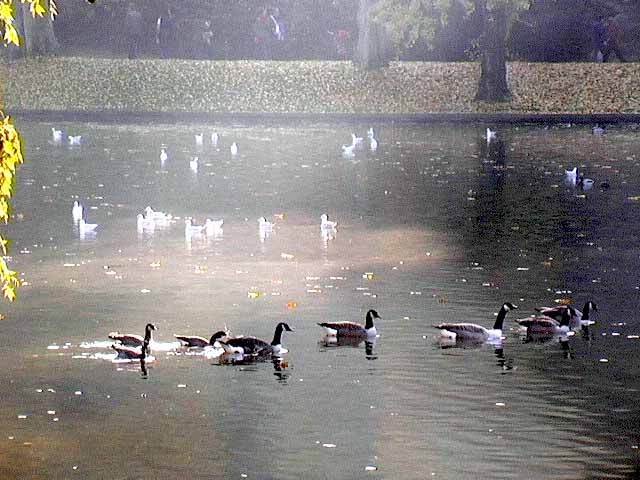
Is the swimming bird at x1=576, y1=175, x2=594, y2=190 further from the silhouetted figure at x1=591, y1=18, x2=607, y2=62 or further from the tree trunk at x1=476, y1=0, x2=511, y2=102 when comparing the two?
the silhouetted figure at x1=591, y1=18, x2=607, y2=62

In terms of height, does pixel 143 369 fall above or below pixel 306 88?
below

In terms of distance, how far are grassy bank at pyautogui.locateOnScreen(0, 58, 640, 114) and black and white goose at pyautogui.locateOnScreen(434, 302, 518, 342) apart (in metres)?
29.7

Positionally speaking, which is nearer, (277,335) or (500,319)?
(277,335)

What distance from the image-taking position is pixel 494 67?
45.8m

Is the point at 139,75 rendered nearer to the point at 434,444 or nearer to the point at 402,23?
the point at 402,23

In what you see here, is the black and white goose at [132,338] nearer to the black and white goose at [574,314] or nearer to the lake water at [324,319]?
the lake water at [324,319]

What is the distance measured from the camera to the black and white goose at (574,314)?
631 inches

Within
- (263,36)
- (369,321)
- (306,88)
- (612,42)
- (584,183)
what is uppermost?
(263,36)

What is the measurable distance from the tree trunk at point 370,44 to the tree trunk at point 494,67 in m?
4.32

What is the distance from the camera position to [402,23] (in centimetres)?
4612

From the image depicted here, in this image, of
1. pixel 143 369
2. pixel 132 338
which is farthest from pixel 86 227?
pixel 143 369

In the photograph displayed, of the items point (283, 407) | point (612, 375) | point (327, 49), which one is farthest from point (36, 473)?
point (327, 49)

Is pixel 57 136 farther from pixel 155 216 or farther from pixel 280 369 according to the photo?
pixel 280 369

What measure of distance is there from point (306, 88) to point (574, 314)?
31824mm
